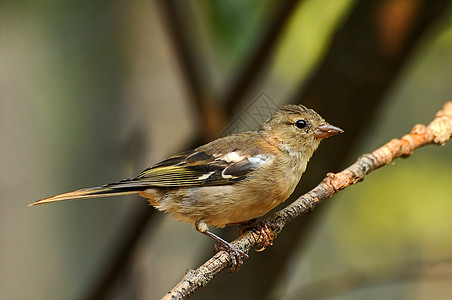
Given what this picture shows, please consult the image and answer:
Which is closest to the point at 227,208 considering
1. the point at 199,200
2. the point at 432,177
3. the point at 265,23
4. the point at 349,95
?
the point at 199,200

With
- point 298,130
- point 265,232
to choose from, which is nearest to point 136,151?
point 298,130

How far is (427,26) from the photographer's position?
358 centimetres

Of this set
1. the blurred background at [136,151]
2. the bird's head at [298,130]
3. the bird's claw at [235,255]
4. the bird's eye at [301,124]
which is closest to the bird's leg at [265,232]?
the bird's claw at [235,255]

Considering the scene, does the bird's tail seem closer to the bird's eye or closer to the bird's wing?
the bird's wing

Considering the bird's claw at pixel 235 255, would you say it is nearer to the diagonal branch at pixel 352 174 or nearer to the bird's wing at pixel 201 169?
the diagonal branch at pixel 352 174

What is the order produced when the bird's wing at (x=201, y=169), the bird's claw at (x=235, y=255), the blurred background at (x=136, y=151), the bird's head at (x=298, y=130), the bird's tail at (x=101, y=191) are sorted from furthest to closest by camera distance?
the blurred background at (x=136, y=151)
the bird's head at (x=298, y=130)
the bird's wing at (x=201, y=169)
the bird's tail at (x=101, y=191)
the bird's claw at (x=235, y=255)

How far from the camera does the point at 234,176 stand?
3037mm

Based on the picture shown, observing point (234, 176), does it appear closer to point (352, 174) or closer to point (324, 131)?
point (324, 131)

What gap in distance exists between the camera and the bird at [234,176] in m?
2.90

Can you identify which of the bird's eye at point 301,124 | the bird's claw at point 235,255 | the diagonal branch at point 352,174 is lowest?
the bird's claw at point 235,255

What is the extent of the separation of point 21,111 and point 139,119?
3.89 feet

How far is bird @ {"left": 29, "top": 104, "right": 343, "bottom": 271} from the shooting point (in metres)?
2.90

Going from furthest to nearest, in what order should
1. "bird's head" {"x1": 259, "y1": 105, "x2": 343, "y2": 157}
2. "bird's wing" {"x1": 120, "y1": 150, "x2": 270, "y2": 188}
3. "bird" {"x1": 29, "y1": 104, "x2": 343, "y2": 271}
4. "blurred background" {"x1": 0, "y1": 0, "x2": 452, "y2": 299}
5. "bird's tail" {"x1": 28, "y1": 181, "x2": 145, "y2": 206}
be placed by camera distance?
"blurred background" {"x1": 0, "y1": 0, "x2": 452, "y2": 299} < "bird's head" {"x1": 259, "y1": 105, "x2": 343, "y2": 157} < "bird's wing" {"x1": 120, "y1": 150, "x2": 270, "y2": 188} < "bird" {"x1": 29, "y1": 104, "x2": 343, "y2": 271} < "bird's tail" {"x1": 28, "y1": 181, "x2": 145, "y2": 206}

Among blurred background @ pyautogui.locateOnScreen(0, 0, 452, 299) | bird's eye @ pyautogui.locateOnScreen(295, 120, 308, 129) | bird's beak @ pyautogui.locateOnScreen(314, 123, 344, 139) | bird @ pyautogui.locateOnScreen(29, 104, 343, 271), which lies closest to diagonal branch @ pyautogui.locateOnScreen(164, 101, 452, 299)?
bird @ pyautogui.locateOnScreen(29, 104, 343, 271)
